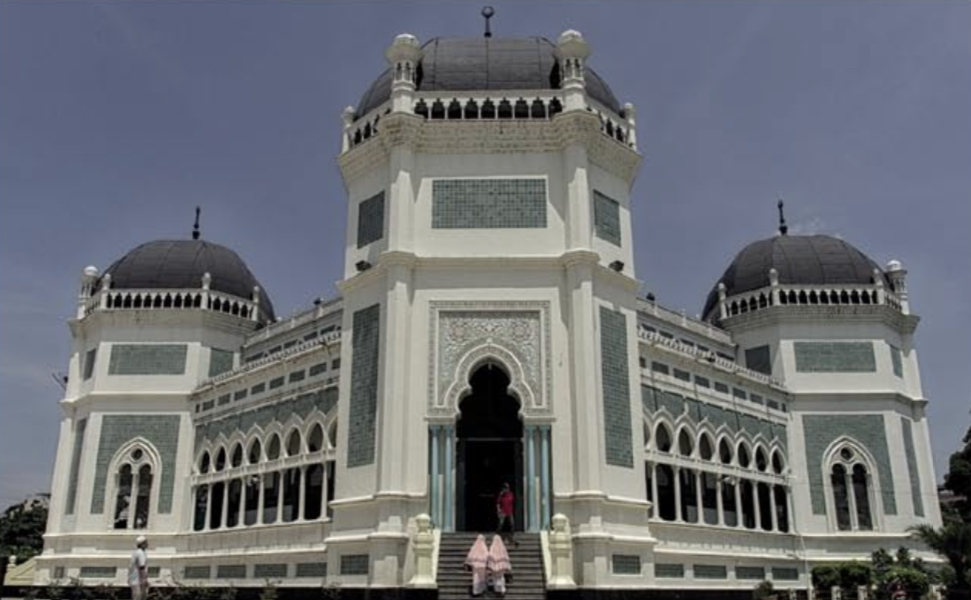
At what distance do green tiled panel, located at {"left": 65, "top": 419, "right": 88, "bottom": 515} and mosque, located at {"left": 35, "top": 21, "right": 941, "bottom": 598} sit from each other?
14 cm

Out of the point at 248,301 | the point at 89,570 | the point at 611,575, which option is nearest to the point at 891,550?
the point at 611,575

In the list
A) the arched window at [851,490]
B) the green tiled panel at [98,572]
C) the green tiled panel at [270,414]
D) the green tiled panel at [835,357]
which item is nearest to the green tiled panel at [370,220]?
the green tiled panel at [270,414]

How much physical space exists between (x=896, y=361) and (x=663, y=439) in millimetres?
12615

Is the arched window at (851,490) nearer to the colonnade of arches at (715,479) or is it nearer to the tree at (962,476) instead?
the colonnade of arches at (715,479)

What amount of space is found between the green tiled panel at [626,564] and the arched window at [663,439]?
24.6 ft

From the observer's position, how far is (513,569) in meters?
19.3

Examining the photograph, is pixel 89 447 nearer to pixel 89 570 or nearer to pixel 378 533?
pixel 89 570

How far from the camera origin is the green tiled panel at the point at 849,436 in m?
33.0

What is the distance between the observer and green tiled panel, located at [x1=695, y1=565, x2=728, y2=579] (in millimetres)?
26578

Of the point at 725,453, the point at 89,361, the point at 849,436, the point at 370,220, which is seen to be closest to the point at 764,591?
the point at 725,453

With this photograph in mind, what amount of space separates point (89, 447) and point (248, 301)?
8.45 m

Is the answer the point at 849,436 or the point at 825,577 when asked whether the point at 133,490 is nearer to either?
the point at 825,577

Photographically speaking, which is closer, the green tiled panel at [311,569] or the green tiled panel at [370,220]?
the green tiled panel at [370,220]

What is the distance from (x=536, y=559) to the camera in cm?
1967
